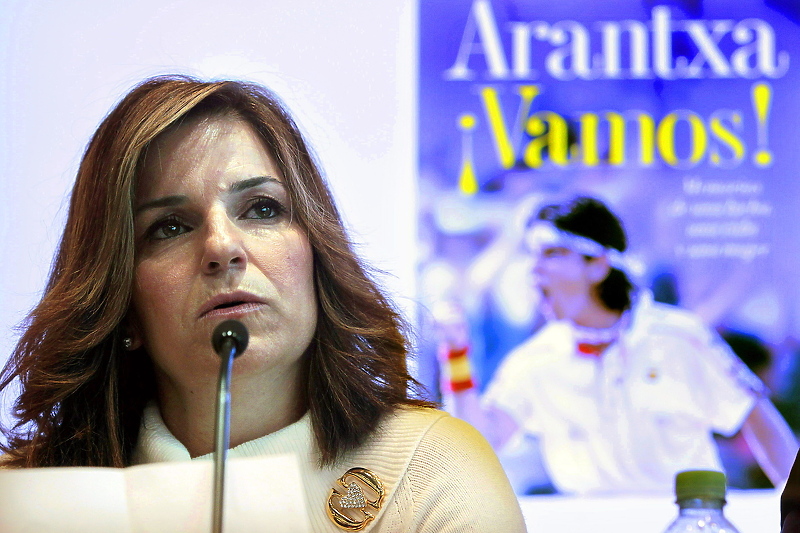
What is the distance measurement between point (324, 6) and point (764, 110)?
1.25 meters

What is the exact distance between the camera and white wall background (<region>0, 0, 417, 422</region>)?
9.62 ft

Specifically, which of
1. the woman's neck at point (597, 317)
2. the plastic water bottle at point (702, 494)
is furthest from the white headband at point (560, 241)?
the plastic water bottle at point (702, 494)

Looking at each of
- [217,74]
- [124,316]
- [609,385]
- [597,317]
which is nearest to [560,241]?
[597,317]

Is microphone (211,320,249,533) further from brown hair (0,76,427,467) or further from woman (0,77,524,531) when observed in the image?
brown hair (0,76,427,467)

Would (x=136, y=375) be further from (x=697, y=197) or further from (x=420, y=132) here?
(x=697, y=197)

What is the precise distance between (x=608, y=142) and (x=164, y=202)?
5.10 feet

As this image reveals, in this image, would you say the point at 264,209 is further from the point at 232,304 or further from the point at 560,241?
the point at 560,241

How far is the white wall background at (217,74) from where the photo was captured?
293 centimetres

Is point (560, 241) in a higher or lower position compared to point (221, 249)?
lower

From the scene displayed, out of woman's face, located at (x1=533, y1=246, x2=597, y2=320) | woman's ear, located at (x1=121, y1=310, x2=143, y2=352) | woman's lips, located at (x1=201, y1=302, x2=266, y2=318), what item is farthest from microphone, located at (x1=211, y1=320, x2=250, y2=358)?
woman's face, located at (x1=533, y1=246, x2=597, y2=320)

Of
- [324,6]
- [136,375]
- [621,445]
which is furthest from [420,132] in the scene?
[136,375]

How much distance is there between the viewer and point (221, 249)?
1755 mm

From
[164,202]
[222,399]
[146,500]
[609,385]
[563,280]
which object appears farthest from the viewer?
[563,280]

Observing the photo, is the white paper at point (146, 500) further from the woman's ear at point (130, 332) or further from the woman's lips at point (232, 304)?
the woman's ear at point (130, 332)
